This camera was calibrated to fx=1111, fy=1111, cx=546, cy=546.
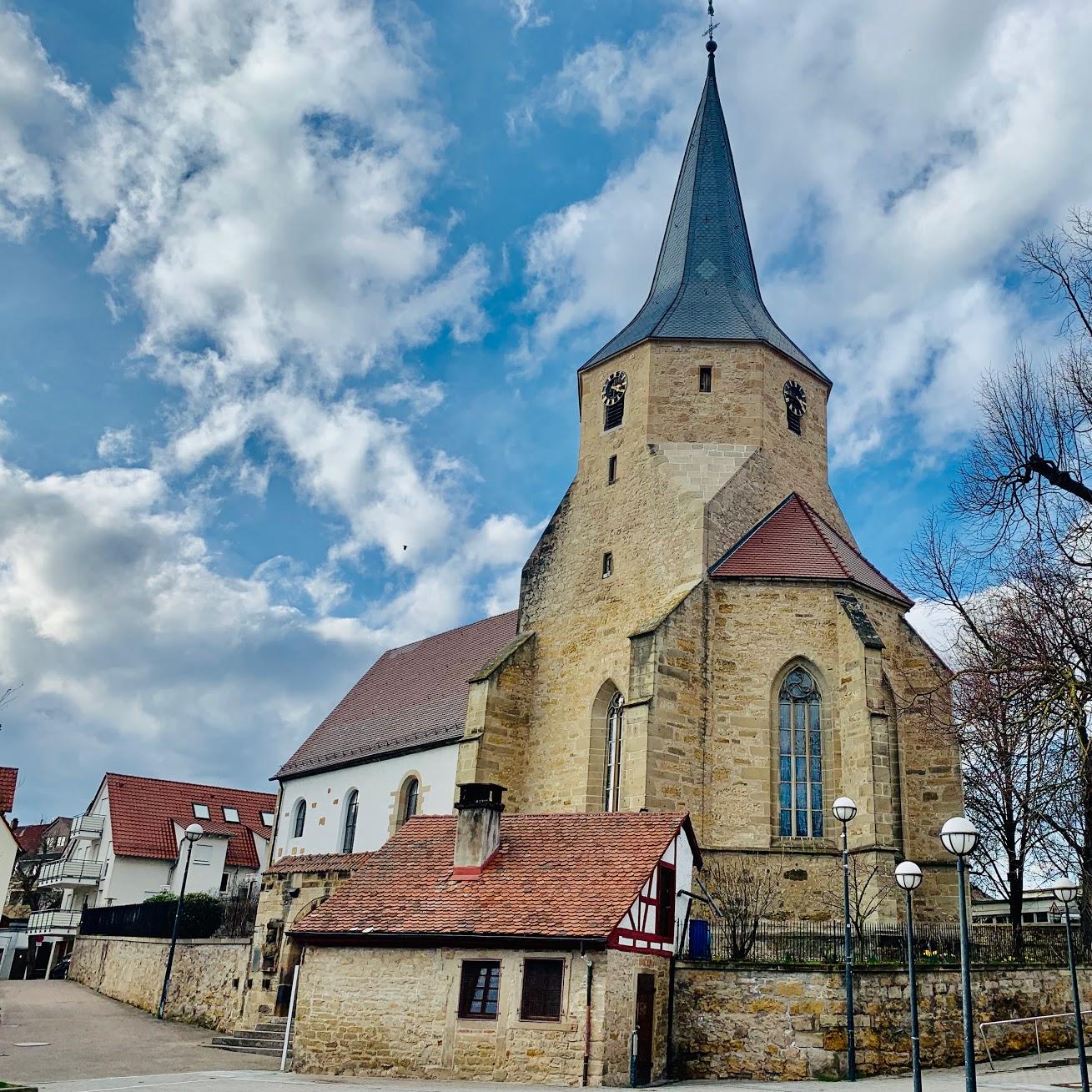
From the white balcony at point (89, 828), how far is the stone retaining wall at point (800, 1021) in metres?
33.5

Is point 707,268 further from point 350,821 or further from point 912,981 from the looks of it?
point 912,981

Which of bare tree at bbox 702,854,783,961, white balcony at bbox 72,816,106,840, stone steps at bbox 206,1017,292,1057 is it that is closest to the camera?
stone steps at bbox 206,1017,292,1057

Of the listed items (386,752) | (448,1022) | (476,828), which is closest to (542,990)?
(448,1022)

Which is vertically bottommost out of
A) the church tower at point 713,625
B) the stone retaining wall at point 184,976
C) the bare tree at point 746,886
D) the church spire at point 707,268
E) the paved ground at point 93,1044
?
the paved ground at point 93,1044

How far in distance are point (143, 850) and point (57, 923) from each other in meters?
3.65

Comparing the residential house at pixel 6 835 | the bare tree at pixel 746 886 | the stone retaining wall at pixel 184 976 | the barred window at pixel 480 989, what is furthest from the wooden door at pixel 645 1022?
the residential house at pixel 6 835

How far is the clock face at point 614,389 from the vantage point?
2666 cm

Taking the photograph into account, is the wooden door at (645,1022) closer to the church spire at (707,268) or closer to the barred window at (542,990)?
the barred window at (542,990)

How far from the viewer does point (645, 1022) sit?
14648 mm

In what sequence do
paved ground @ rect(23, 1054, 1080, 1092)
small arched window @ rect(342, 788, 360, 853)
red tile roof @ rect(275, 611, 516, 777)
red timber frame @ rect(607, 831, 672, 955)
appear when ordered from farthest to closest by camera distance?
small arched window @ rect(342, 788, 360, 853) → red tile roof @ rect(275, 611, 516, 777) → red timber frame @ rect(607, 831, 672, 955) → paved ground @ rect(23, 1054, 1080, 1092)

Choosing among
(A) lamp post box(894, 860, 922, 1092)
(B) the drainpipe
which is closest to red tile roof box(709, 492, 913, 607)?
(A) lamp post box(894, 860, 922, 1092)

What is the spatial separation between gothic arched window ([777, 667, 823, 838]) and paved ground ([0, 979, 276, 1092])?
9970 millimetres

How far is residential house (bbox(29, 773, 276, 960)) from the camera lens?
39938 mm

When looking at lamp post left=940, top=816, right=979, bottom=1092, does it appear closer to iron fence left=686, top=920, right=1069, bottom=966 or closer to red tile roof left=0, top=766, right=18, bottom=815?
iron fence left=686, top=920, right=1069, bottom=966
